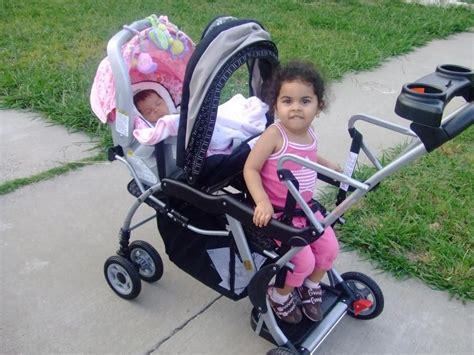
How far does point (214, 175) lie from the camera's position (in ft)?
7.06

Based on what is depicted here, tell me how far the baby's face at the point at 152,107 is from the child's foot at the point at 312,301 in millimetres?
1094

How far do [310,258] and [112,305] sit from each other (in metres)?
1.04

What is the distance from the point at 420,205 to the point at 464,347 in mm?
1061

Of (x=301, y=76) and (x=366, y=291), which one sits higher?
(x=301, y=76)

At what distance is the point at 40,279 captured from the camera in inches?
107

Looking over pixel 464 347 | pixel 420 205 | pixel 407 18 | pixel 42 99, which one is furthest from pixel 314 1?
pixel 464 347

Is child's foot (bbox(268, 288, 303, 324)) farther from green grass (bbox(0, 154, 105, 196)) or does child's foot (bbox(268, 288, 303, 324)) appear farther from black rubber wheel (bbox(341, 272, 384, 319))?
green grass (bbox(0, 154, 105, 196))

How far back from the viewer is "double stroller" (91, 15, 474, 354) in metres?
1.91

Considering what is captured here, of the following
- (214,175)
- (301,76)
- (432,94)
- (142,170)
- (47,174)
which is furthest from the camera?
(47,174)

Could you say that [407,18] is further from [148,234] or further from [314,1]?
[148,234]

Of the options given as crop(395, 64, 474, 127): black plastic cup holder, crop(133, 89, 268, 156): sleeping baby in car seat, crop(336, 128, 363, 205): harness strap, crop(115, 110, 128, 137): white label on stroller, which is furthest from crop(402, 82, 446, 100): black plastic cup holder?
crop(115, 110, 128, 137): white label on stroller

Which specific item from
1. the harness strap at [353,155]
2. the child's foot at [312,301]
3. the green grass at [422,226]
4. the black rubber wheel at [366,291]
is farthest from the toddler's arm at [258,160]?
the green grass at [422,226]

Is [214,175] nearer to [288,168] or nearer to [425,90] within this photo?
[288,168]

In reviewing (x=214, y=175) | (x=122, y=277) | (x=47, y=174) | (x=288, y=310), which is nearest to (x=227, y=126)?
(x=214, y=175)
